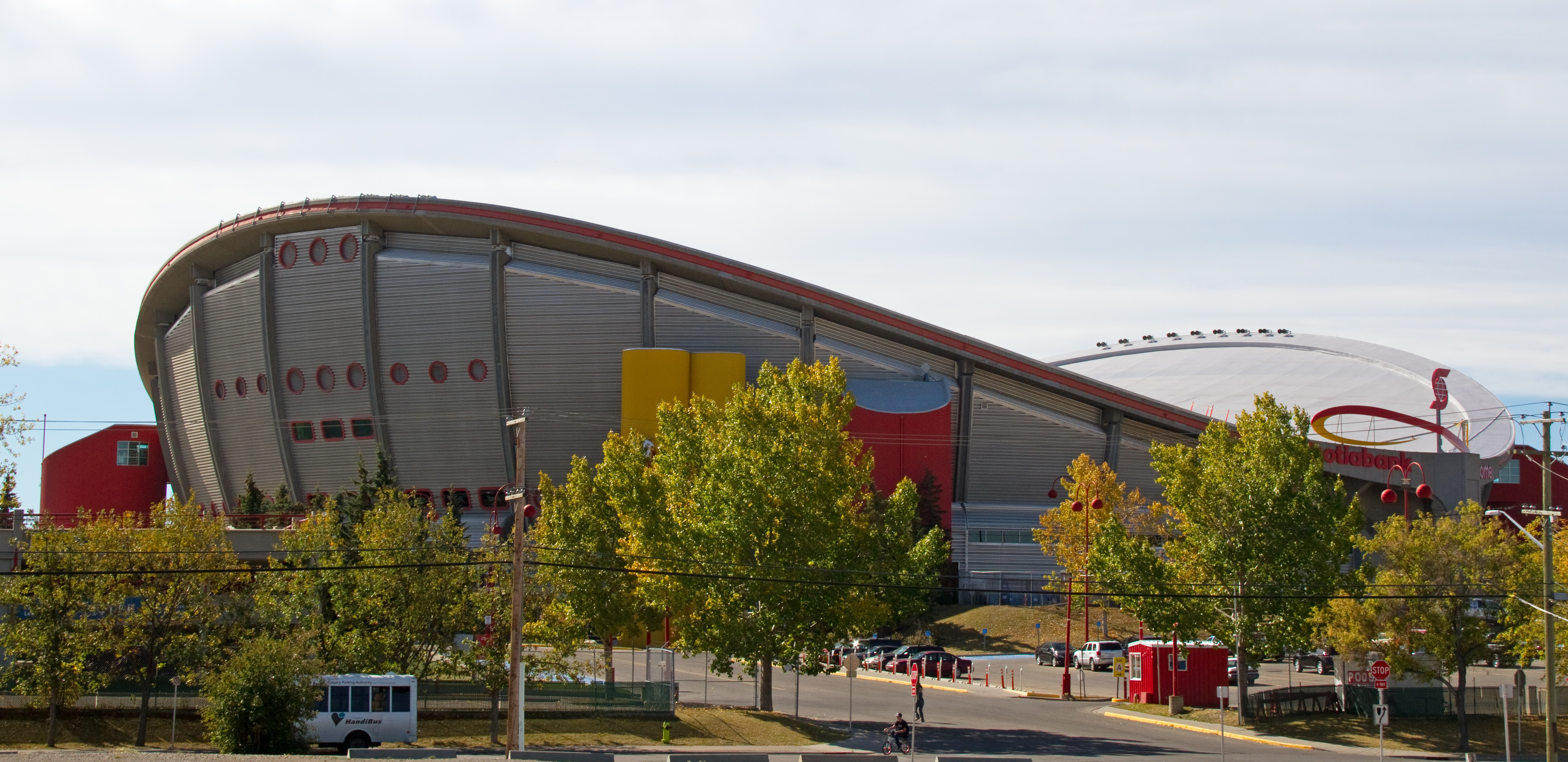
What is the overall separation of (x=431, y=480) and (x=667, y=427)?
144 feet

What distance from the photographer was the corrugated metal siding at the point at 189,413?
98062mm

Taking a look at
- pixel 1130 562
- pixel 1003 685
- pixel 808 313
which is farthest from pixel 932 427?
pixel 1130 562

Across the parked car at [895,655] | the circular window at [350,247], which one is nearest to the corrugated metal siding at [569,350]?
the circular window at [350,247]

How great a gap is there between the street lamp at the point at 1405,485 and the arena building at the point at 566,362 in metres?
10.9

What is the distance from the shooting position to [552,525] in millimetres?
48031

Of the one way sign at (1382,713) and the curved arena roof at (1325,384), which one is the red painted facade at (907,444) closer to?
the curved arena roof at (1325,384)

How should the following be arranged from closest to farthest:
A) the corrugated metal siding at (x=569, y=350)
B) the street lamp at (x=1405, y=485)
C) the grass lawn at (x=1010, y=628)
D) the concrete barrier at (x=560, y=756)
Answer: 1. the concrete barrier at (x=560, y=756)
2. the grass lawn at (x=1010, y=628)
3. the street lamp at (x=1405, y=485)
4. the corrugated metal siding at (x=569, y=350)

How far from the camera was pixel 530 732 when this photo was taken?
41344 millimetres

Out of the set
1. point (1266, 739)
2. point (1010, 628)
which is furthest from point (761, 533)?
point (1010, 628)

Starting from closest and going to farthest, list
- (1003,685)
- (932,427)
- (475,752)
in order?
(475,752) → (1003,685) → (932,427)

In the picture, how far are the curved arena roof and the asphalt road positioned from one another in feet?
131

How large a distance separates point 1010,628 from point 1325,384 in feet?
130

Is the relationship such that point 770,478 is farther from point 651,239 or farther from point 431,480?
point 431,480

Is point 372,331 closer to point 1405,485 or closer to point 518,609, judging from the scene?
point 518,609
